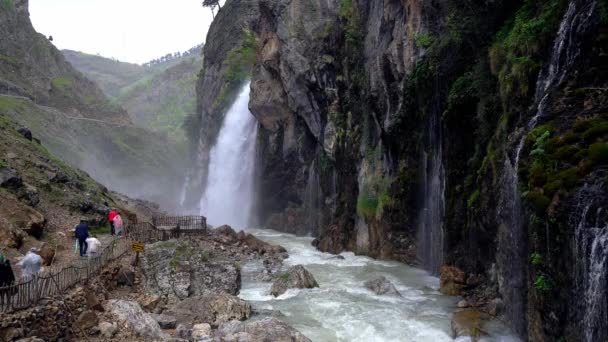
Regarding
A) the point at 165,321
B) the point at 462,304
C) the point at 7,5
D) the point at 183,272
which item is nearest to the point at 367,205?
the point at 462,304

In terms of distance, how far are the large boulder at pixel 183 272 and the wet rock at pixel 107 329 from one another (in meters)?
4.60

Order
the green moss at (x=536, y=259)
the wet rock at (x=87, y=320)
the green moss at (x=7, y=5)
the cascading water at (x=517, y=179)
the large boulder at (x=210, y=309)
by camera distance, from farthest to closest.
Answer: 1. the green moss at (x=7, y=5)
2. the large boulder at (x=210, y=309)
3. the cascading water at (x=517, y=179)
4. the wet rock at (x=87, y=320)
5. the green moss at (x=536, y=259)

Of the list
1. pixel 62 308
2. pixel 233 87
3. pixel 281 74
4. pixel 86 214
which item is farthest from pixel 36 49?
pixel 62 308

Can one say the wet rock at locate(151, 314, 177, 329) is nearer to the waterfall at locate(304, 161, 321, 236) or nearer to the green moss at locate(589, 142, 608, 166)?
the green moss at locate(589, 142, 608, 166)

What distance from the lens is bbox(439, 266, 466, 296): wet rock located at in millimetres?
19344

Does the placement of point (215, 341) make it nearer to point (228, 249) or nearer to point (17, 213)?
point (17, 213)

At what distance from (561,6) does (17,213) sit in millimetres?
22995

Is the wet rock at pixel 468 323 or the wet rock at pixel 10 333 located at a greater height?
the wet rock at pixel 10 333

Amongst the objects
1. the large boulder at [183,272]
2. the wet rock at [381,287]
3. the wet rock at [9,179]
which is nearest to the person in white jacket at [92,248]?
the large boulder at [183,272]

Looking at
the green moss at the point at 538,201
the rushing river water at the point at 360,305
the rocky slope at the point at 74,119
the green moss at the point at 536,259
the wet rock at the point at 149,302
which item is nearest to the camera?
the green moss at the point at 538,201

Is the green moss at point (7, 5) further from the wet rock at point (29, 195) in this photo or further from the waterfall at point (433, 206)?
the waterfall at point (433, 206)

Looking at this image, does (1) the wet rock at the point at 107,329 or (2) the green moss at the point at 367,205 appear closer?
(1) the wet rock at the point at 107,329

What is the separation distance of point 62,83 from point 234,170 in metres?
57.6

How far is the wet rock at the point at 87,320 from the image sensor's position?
12.6 metres
